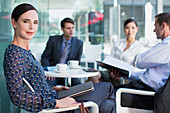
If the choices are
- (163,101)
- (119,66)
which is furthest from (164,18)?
(163,101)

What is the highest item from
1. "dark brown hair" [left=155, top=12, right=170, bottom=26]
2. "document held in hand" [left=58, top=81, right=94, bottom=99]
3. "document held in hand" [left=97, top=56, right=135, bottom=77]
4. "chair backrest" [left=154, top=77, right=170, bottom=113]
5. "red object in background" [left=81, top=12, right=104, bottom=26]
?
"red object in background" [left=81, top=12, right=104, bottom=26]

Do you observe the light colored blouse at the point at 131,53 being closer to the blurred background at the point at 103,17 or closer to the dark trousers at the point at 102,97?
the dark trousers at the point at 102,97

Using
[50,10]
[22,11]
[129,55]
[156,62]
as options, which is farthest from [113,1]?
[22,11]

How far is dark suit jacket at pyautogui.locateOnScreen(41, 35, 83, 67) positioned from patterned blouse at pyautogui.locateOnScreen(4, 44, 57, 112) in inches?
76.2

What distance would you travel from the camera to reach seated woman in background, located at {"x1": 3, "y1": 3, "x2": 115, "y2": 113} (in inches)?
47.2

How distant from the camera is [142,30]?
24.6 ft

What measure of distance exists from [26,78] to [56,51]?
211 cm

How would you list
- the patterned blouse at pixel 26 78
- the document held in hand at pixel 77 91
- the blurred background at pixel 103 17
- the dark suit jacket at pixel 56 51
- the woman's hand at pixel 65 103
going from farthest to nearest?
1. the blurred background at pixel 103 17
2. the dark suit jacket at pixel 56 51
3. the document held in hand at pixel 77 91
4. the woman's hand at pixel 65 103
5. the patterned blouse at pixel 26 78

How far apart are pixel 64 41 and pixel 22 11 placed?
2.12 metres

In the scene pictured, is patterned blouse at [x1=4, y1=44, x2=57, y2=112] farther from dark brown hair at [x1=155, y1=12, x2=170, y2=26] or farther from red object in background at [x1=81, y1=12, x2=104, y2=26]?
red object in background at [x1=81, y1=12, x2=104, y2=26]

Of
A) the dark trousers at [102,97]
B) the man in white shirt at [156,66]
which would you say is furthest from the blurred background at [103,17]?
the dark trousers at [102,97]

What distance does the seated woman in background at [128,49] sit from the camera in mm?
3357

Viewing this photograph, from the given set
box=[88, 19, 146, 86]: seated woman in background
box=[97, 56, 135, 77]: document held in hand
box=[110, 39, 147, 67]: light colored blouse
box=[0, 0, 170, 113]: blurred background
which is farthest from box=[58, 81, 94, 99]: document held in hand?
Answer: box=[0, 0, 170, 113]: blurred background

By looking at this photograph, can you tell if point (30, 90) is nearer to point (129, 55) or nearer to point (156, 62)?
point (156, 62)
